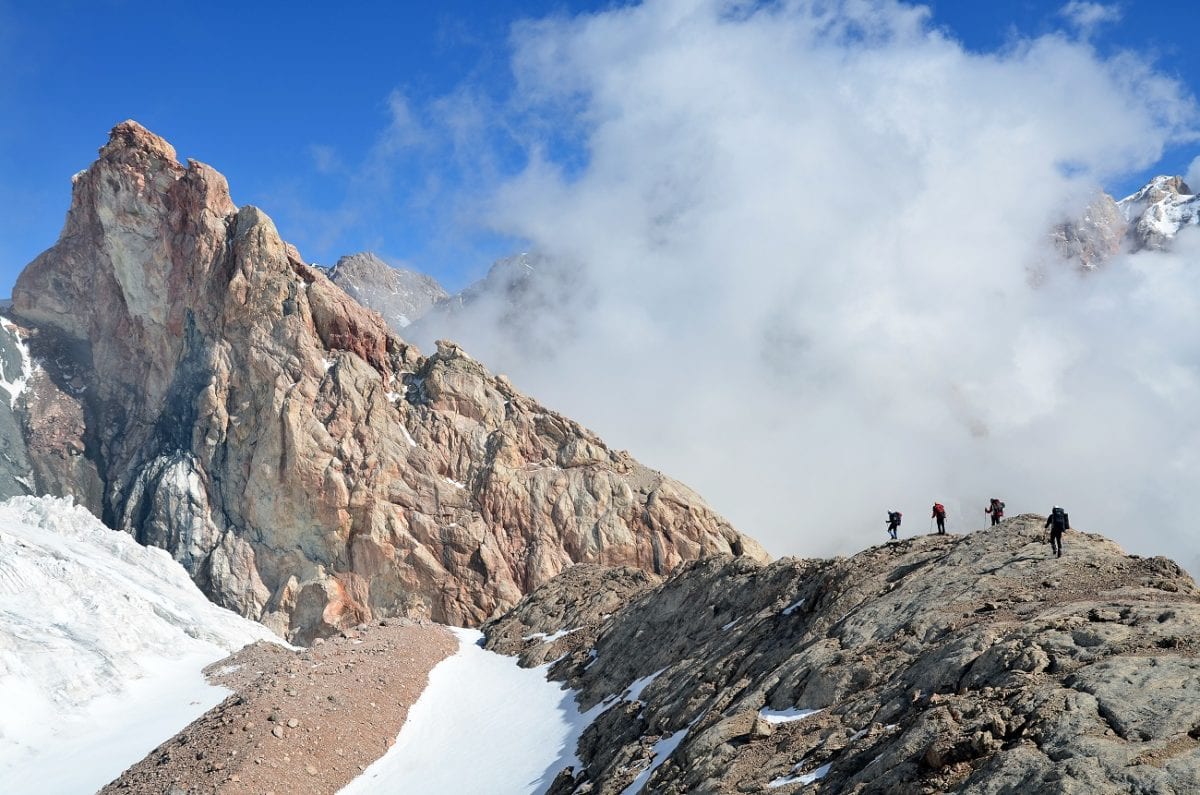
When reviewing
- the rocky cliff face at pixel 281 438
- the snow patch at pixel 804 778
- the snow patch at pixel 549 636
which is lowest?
the snow patch at pixel 804 778

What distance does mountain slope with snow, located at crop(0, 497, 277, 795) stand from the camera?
34219 millimetres

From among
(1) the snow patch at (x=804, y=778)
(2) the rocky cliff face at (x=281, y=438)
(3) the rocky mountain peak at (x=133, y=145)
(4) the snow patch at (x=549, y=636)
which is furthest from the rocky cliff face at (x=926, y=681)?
(3) the rocky mountain peak at (x=133, y=145)

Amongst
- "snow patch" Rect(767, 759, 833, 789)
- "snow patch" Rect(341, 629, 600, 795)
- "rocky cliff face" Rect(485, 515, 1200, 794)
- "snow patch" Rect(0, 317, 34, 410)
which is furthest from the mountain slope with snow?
"snow patch" Rect(0, 317, 34, 410)

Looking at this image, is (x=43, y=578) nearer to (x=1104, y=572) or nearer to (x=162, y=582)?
(x=162, y=582)

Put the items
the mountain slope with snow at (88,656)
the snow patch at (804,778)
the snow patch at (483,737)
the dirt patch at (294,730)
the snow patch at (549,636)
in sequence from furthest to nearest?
1. the snow patch at (549,636)
2. the mountain slope with snow at (88,656)
3. the snow patch at (483,737)
4. the dirt patch at (294,730)
5. the snow patch at (804,778)

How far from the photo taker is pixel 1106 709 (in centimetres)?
1362

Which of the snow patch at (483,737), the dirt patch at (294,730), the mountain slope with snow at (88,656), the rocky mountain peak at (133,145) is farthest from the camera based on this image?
the rocky mountain peak at (133,145)

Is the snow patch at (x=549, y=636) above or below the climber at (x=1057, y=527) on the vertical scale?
above

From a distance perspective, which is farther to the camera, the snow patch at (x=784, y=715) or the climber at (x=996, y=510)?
the climber at (x=996, y=510)

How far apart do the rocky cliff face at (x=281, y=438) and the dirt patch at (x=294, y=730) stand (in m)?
31.7

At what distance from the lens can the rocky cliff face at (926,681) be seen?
13125 mm

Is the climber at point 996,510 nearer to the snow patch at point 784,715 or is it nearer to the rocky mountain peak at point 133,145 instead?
the snow patch at point 784,715

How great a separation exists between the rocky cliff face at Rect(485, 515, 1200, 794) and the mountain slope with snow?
17298mm

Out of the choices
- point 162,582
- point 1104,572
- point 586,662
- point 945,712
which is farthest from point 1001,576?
point 162,582
